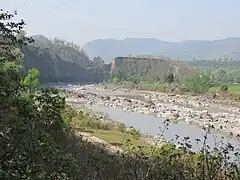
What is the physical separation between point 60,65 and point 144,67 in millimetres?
25343

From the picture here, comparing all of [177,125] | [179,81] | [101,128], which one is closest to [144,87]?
[179,81]

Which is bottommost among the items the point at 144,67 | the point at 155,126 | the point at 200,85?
the point at 155,126

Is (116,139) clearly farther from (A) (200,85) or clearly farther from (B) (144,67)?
(B) (144,67)

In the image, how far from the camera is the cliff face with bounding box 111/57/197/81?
416 ft

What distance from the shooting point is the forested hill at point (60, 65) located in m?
111

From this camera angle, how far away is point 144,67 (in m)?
139

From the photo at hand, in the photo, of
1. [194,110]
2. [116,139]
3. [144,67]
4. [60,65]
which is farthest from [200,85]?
[60,65]

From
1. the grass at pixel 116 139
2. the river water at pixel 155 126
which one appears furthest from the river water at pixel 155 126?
the grass at pixel 116 139

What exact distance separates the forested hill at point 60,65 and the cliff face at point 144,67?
6.24 metres

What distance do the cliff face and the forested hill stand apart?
6.24 metres

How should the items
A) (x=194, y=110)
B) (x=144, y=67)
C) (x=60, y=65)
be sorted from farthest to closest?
(x=144, y=67)
(x=60, y=65)
(x=194, y=110)

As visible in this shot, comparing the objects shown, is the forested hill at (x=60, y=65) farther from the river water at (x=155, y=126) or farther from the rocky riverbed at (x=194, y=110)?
the river water at (x=155, y=126)

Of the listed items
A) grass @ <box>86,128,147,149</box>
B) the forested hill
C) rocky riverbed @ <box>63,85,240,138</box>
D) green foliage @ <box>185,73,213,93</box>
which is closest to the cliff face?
the forested hill

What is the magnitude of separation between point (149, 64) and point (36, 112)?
5121 inches
